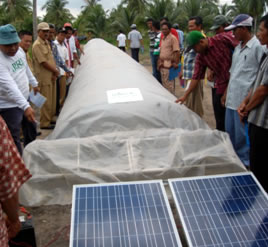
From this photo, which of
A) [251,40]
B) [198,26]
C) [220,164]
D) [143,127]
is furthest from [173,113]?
[198,26]

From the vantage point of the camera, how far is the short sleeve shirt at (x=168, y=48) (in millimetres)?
6574

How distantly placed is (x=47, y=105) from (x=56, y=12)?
112 ft

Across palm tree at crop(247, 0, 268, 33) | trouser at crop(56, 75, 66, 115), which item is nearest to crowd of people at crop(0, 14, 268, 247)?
trouser at crop(56, 75, 66, 115)

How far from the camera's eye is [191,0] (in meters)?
22.9

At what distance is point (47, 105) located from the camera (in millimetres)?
5777

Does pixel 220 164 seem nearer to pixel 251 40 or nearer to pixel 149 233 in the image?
pixel 149 233

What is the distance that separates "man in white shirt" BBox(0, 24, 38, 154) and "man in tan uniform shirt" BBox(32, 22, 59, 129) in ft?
5.16

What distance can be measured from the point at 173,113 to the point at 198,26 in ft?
8.18

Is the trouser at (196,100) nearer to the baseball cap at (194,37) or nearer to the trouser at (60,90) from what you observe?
the baseball cap at (194,37)

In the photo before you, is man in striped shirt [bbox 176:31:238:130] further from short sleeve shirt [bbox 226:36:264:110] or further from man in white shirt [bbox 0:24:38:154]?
man in white shirt [bbox 0:24:38:154]

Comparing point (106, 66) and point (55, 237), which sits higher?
point (106, 66)

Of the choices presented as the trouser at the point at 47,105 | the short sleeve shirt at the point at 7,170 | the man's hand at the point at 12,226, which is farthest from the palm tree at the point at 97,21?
the short sleeve shirt at the point at 7,170

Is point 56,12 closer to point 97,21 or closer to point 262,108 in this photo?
point 97,21

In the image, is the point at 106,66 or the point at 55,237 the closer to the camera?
the point at 55,237
